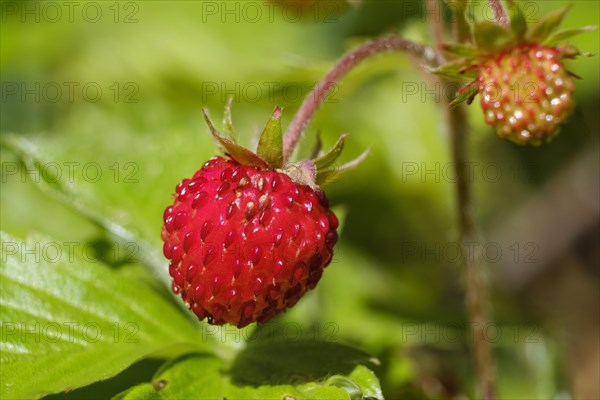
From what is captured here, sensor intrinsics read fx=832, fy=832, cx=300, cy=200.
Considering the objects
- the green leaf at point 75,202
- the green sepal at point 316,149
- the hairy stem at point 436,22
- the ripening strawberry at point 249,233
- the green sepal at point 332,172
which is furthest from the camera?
the green leaf at point 75,202

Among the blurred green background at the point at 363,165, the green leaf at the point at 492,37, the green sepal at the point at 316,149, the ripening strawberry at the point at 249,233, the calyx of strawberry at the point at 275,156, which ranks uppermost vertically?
the green leaf at the point at 492,37

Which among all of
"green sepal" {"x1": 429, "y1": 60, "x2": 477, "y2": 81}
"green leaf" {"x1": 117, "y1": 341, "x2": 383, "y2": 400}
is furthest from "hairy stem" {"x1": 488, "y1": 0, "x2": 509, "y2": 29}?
"green leaf" {"x1": 117, "y1": 341, "x2": 383, "y2": 400}

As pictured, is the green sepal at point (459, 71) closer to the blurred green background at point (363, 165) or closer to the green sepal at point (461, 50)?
the green sepal at point (461, 50)

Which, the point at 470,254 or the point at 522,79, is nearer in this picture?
the point at 522,79

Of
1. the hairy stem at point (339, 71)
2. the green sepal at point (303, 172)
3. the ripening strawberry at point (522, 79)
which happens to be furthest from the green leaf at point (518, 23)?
the green sepal at point (303, 172)

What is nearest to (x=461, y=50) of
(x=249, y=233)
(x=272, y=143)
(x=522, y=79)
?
(x=522, y=79)

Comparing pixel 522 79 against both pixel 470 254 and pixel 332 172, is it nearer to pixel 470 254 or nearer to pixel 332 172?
pixel 332 172

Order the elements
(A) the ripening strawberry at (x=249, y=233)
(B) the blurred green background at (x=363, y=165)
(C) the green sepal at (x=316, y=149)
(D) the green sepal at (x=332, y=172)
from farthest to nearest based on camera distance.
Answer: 1. (B) the blurred green background at (x=363, y=165)
2. (C) the green sepal at (x=316, y=149)
3. (D) the green sepal at (x=332, y=172)
4. (A) the ripening strawberry at (x=249, y=233)
